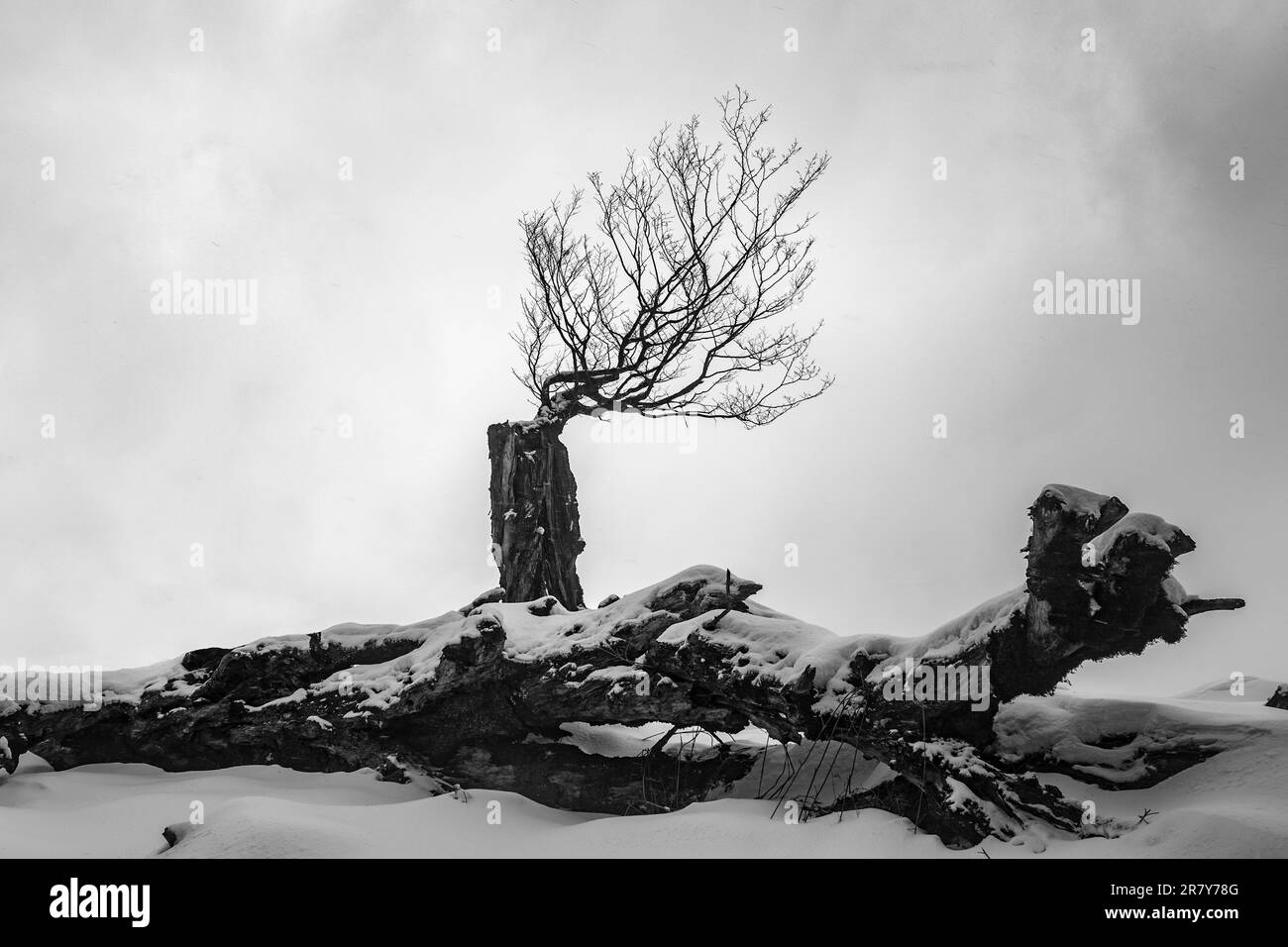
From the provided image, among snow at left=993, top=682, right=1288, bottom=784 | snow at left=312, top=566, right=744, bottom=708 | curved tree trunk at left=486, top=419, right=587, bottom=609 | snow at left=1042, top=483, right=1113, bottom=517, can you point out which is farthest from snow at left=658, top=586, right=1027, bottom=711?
curved tree trunk at left=486, top=419, right=587, bottom=609

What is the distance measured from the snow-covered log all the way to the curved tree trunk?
1325 millimetres

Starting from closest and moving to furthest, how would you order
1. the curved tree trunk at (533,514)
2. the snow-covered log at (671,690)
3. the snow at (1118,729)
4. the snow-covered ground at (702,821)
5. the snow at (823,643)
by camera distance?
1. the snow-covered ground at (702,821)
2. the snow-covered log at (671,690)
3. the snow at (1118,729)
4. the snow at (823,643)
5. the curved tree trunk at (533,514)

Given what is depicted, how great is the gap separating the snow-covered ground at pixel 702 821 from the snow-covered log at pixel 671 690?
0.58 ft

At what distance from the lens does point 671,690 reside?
15.6 ft

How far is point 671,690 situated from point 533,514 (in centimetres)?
294

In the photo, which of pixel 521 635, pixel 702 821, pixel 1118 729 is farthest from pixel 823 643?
pixel 521 635

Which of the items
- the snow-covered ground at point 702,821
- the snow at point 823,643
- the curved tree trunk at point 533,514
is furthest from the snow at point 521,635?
the curved tree trunk at point 533,514

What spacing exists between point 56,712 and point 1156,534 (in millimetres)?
6824

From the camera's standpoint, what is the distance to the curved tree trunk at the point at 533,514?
7309mm

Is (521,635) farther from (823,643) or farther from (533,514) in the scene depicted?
(533,514)

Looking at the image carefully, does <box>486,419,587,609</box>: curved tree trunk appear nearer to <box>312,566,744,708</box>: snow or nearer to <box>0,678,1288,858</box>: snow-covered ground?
<box>312,566,744,708</box>: snow

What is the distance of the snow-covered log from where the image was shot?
3.67 meters

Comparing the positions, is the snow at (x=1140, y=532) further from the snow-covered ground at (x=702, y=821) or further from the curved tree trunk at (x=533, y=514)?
the curved tree trunk at (x=533, y=514)

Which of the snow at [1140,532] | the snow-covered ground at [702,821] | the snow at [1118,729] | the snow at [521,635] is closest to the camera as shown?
the snow-covered ground at [702,821]
